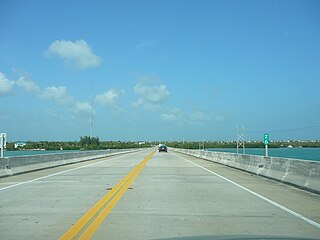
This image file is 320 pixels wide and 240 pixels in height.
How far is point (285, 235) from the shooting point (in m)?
7.91

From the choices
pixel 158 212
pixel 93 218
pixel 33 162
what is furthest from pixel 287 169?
pixel 33 162

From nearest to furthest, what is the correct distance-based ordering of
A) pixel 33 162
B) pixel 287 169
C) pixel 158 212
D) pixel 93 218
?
pixel 93 218, pixel 158 212, pixel 287 169, pixel 33 162

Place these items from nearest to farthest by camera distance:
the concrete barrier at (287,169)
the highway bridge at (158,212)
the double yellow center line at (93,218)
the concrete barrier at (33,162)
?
the double yellow center line at (93,218)
the highway bridge at (158,212)
the concrete barrier at (287,169)
the concrete barrier at (33,162)

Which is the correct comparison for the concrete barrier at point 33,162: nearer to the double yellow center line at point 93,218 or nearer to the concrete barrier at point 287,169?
the double yellow center line at point 93,218

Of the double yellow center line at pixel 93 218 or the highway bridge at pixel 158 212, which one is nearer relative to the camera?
the double yellow center line at pixel 93 218

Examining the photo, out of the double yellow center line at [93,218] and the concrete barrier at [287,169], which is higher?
the concrete barrier at [287,169]

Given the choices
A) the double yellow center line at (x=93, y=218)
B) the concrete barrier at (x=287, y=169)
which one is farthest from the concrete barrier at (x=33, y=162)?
the concrete barrier at (x=287, y=169)

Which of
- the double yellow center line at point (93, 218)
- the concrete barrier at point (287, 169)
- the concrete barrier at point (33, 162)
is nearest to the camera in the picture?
the double yellow center line at point (93, 218)

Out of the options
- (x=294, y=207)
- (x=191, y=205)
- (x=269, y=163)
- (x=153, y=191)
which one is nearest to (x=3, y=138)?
(x=153, y=191)

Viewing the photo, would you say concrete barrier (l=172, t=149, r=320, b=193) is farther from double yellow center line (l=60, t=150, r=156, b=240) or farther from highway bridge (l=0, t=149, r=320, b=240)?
double yellow center line (l=60, t=150, r=156, b=240)

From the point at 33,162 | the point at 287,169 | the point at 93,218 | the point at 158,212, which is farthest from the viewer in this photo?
the point at 33,162

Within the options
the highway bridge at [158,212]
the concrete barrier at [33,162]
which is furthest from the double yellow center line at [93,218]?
the concrete barrier at [33,162]

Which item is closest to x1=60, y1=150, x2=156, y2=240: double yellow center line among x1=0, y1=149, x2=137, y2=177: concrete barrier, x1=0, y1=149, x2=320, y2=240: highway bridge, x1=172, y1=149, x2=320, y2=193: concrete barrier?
x1=0, y1=149, x2=320, y2=240: highway bridge

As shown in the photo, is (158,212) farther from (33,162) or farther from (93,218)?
(33,162)
